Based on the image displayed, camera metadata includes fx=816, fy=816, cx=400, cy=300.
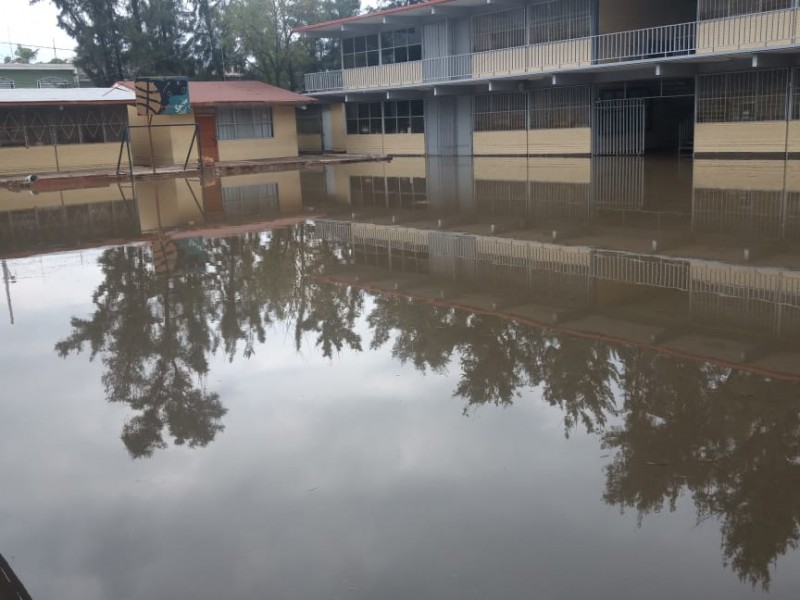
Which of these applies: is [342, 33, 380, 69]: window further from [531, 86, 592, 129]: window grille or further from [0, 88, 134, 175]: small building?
[0, 88, 134, 175]: small building

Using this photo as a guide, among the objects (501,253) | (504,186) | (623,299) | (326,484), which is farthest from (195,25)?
(326,484)

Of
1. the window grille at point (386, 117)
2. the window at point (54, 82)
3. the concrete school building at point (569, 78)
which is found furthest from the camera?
the window at point (54, 82)

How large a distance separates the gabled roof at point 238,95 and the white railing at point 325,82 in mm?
1351

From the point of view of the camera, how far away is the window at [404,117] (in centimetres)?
3747

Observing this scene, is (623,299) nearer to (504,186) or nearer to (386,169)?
(504,186)

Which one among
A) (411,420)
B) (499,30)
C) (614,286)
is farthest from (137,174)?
(411,420)

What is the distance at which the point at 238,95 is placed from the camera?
3659cm

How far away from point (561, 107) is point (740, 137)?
302 inches

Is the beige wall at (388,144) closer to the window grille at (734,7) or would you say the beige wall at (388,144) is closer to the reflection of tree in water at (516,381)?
the window grille at (734,7)

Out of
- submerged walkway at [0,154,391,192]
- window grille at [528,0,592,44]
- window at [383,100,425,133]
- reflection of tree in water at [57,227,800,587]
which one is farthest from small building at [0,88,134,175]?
reflection of tree in water at [57,227,800,587]

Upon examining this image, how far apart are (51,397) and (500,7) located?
95.3 ft

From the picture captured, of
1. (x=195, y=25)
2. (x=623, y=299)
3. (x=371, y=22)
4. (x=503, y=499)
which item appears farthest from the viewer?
(x=195, y=25)

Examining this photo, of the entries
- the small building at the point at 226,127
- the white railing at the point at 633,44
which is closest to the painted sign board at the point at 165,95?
the small building at the point at 226,127

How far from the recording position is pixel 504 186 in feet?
67.3
